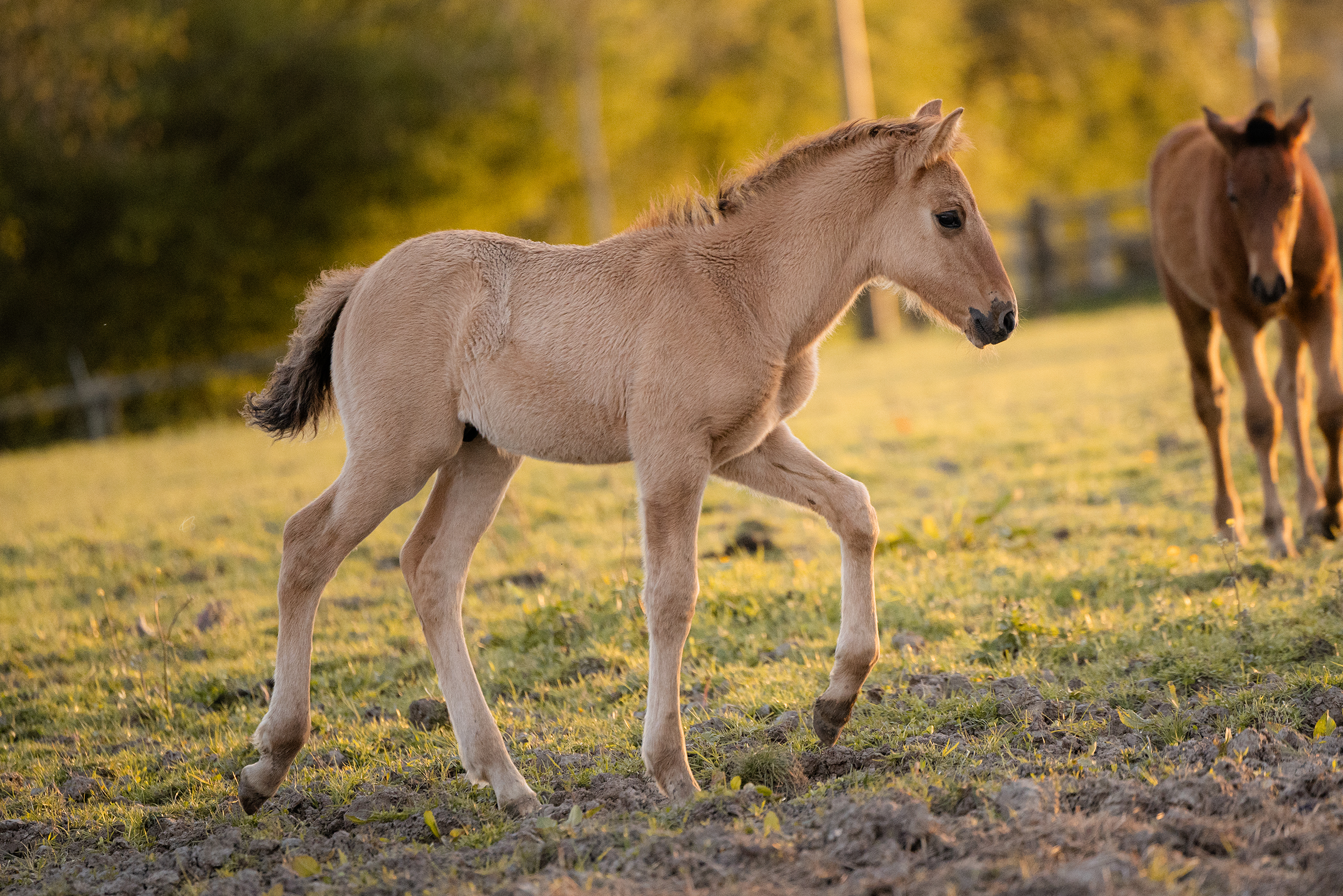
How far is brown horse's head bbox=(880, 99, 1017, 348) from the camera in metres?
3.65

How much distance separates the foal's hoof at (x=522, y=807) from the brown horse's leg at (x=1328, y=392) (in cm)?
447

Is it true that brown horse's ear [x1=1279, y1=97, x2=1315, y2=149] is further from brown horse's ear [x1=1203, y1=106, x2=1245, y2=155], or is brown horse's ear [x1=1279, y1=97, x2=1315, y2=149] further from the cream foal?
the cream foal

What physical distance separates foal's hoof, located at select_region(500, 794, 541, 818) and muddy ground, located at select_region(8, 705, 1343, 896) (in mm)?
Result: 38

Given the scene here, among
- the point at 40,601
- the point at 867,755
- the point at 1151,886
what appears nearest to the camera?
the point at 1151,886

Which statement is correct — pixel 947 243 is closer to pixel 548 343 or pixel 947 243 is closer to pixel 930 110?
pixel 930 110

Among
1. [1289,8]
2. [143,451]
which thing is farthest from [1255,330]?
[1289,8]

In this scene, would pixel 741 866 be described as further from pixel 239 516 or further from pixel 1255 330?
pixel 239 516

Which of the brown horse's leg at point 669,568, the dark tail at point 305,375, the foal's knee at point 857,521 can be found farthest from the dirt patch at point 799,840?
the dark tail at point 305,375

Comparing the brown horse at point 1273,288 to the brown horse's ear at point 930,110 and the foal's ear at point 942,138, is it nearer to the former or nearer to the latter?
the brown horse's ear at point 930,110

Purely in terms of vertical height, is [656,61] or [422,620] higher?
[656,61]

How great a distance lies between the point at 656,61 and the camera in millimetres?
23641

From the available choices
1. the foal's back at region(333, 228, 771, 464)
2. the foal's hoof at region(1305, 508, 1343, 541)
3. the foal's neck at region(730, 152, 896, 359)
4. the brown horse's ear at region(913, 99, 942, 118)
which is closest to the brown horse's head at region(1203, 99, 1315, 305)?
the foal's hoof at region(1305, 508, 1343, 541)

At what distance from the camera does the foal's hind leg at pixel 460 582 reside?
366cm

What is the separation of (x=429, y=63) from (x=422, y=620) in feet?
60.9
